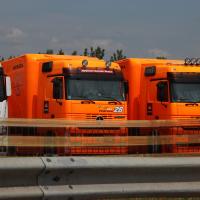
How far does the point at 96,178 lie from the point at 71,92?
1027cm

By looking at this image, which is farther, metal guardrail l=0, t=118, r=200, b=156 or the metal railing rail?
metal guardrail l=0, t=118, r=200, b=156

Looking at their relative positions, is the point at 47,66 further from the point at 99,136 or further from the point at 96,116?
the point at 99,136

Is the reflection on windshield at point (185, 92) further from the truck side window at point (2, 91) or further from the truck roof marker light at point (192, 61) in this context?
the truck side window at point (2, 91)

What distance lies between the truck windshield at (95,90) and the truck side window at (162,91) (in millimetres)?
1311

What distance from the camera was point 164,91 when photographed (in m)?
17.1

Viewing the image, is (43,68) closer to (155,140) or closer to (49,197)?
(155,140)

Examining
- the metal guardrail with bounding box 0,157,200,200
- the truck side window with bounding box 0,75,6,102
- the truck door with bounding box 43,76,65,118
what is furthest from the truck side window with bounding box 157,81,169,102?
the metal guardrail with bounding box 0,157,200,200

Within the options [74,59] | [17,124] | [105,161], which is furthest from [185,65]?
[105,161]

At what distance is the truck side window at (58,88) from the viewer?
51.9ft

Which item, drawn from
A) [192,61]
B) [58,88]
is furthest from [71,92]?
[192,61]

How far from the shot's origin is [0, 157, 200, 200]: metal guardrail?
5191mm

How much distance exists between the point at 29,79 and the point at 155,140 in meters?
4.13

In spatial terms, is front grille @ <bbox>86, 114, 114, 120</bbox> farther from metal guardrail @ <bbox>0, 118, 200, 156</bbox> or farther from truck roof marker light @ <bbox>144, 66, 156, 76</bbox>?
truck roof marker light @ <bbox>144, 66, 156, 76</bbox>

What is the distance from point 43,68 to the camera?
16750 mm
